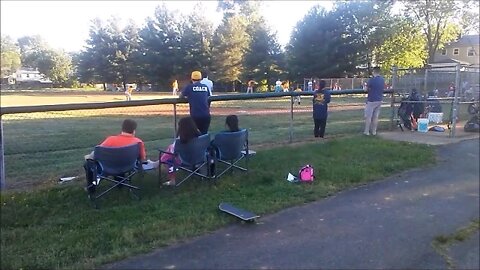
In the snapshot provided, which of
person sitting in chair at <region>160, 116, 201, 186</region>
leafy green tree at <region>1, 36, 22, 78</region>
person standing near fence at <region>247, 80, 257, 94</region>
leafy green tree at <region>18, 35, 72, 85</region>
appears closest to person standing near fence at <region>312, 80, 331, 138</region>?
person sitting in chair at <region>160, 116, 201, 186</region>


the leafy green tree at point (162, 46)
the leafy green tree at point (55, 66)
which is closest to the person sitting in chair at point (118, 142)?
the leafy green tree at point (162, 46)

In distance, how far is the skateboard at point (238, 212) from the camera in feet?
15.0

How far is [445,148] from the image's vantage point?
8453 mm

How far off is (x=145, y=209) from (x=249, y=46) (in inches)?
1960

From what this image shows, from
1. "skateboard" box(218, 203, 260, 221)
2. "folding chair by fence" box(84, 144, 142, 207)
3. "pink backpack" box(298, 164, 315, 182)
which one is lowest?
"skateboard" box(218, 203, 260, 221)

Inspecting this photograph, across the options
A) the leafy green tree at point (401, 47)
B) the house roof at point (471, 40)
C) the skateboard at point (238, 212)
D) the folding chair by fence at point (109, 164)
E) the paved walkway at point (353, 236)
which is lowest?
the paved walkway at point (353, 236)

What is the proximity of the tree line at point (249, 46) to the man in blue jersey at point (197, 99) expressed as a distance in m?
36.1

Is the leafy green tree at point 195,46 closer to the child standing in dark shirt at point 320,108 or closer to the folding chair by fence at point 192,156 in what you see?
the child standing in dark shirt at point 320,108

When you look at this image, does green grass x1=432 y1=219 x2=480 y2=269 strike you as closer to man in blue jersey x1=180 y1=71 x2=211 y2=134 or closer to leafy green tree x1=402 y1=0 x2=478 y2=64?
man in blue jersey x1=180 y1=71 x2=211 y2=134

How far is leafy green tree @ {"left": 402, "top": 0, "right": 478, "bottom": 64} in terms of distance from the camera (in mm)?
43787

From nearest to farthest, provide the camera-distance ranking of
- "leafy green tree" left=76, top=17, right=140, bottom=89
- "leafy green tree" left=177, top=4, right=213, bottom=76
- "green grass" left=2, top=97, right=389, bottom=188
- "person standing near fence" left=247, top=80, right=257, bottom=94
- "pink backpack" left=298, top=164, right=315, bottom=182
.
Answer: "pink backpack" left=298, top=164, right=315, bottom=182, "green grass" left=2, top=97, right=389, bottom=188, "person standing near fence" left=247, top=80, right=257, bottom=94, "leafy green tree" left=177, top=4, right=213, bottom=76, "leafy green tree" left=76, top=17, right=140, bottom=89

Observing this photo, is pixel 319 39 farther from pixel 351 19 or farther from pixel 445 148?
pixel 445 148

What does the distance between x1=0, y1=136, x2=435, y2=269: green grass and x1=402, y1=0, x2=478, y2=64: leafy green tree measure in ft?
138

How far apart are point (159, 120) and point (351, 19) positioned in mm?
38818
